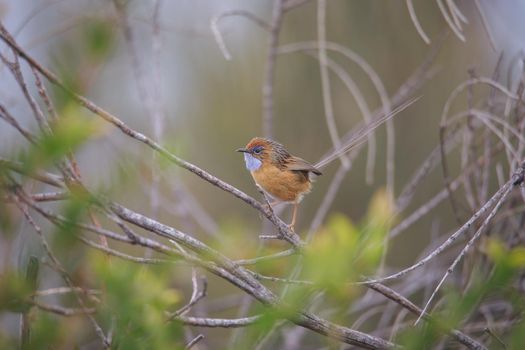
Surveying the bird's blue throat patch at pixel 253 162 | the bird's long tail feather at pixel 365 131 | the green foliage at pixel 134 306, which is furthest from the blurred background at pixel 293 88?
the green foliage at pixel 134 306

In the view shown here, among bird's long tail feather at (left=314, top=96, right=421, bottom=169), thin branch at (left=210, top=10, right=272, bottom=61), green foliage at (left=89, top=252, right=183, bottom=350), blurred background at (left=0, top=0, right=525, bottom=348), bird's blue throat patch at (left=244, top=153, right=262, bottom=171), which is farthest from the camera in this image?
blurred background at (left=0, top=0, right=525, bottom=348)

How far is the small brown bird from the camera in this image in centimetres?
383

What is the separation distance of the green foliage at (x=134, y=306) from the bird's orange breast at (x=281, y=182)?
2.19m

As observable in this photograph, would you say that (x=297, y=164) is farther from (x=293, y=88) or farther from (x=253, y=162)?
(x=293, y=88)

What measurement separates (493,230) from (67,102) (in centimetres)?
312

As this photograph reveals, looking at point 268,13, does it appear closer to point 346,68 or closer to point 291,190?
point 346,68

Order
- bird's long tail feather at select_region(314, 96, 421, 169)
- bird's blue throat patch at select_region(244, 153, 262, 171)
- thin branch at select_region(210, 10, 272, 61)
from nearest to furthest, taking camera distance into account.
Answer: bird's long tail feather at select_region(314, 96, 421, 169), thin branch at select_region(210, 10, 272, 61), bird's blue throat patch at select_region(244, 153, 262, 171)

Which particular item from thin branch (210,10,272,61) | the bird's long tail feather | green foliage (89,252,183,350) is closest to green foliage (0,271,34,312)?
green foliage (89,252,183,350)

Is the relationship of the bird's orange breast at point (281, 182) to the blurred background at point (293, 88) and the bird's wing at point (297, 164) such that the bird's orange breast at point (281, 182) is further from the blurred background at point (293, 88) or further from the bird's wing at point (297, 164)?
the blurred background at point (293, 88)

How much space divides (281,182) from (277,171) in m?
0.07

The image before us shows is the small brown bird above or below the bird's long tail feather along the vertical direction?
below

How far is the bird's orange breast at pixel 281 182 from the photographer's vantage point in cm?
383

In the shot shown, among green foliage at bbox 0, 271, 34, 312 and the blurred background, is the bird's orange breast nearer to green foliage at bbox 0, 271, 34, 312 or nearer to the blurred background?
the blurred background

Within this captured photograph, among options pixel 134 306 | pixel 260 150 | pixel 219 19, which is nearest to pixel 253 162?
pixel 260 150
